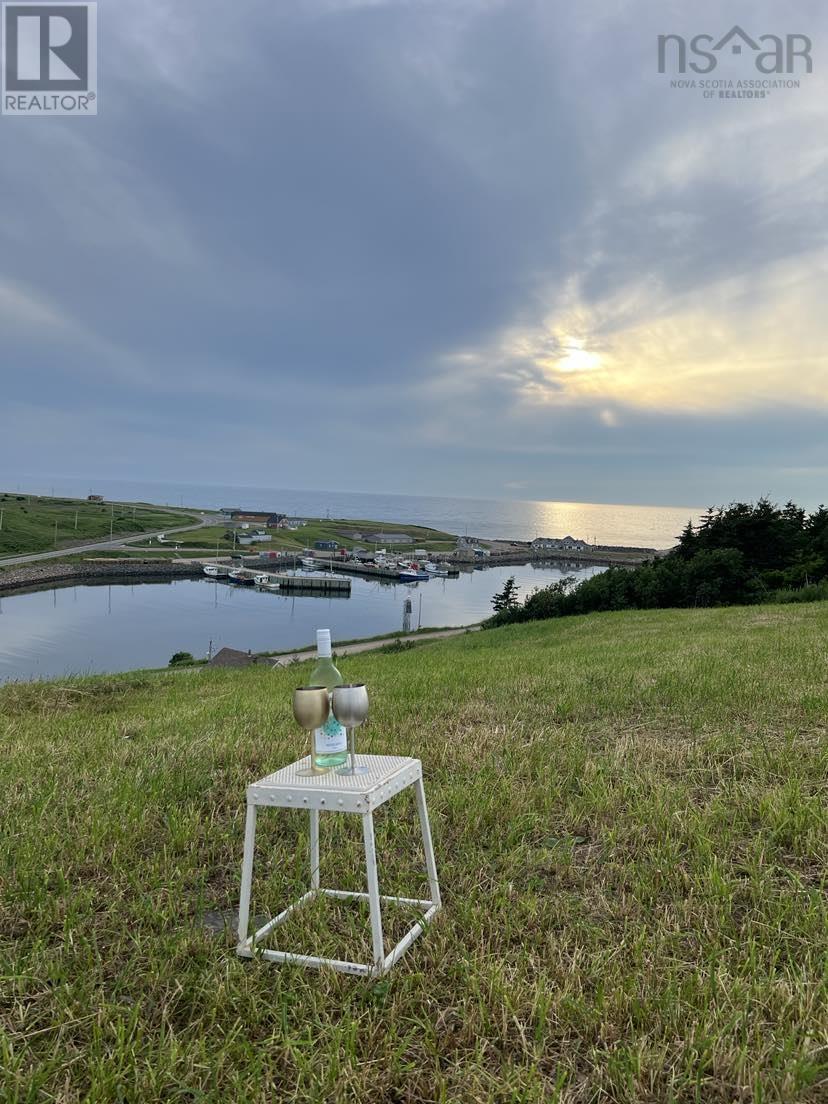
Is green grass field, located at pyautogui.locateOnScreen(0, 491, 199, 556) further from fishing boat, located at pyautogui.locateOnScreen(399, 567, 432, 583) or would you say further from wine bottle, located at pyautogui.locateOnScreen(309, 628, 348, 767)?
wine bottle, located at pyautogui.locateOnScreen(309, 628, 348, 767)

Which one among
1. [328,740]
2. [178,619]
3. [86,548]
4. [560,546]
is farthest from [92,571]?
[560,546]

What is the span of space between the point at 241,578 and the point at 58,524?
4770cm

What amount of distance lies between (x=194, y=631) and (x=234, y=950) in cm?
5932

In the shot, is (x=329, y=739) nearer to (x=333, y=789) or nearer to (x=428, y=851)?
(x=333, y=789)

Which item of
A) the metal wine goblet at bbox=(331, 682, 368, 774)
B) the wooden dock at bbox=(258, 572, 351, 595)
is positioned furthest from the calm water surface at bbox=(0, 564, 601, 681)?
the metal wine goblet at bbox=(331, 682, 368, 774)

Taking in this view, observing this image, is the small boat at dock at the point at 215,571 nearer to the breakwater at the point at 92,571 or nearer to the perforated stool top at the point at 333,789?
the breakwater at the point at 92,571

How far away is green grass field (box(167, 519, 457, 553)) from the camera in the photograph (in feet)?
387

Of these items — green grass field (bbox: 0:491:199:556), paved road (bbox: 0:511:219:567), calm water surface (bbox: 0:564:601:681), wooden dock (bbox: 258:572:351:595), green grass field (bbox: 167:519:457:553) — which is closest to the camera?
calm water surface (bbox: 0:564:601:681)

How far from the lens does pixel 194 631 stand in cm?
5825

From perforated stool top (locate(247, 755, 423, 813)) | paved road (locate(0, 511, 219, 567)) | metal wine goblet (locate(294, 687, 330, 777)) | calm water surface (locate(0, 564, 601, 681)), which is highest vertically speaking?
metal wine goblet (locate(294, 687, 330, 777))

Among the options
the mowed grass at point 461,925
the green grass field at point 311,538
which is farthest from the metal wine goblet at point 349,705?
the green grass field at point 311,538

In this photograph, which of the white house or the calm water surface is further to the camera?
the white house

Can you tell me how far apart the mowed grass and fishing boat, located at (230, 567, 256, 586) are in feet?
279

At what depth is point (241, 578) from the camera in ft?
289
